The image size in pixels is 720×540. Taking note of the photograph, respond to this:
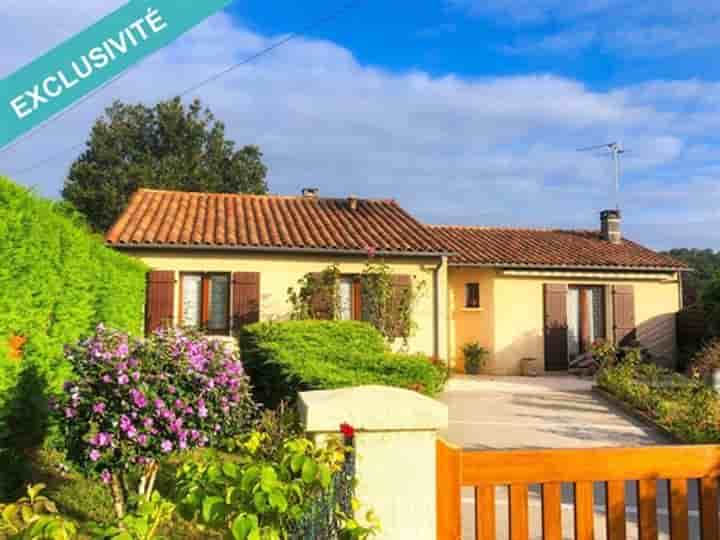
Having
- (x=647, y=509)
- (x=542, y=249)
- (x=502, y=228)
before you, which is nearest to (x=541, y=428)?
(x=647, y=509)

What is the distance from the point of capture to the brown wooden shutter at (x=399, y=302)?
43.0 feet

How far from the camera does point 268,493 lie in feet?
6.45

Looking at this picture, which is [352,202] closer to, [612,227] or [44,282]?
[612,227]

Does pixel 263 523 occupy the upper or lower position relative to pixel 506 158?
lower

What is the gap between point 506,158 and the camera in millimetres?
16188

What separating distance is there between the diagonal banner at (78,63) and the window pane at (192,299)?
6475 millimetres

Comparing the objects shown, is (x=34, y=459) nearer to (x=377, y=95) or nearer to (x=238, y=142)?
(x=377, y=95)

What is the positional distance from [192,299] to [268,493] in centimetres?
1155

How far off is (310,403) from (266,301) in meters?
10.8

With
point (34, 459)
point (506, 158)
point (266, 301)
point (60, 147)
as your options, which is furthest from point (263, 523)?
point (60, 147)

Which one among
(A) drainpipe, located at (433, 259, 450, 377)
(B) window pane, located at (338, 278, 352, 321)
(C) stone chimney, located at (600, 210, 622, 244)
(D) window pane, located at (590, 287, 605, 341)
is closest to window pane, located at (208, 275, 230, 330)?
(B) window pane, located at (338, 278, 352, 321)

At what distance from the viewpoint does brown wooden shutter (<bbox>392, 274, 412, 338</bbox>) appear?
1309cm

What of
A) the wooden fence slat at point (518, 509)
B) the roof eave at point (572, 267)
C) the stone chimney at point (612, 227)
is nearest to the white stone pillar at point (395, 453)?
the wooden fence slat at point (518, 509)

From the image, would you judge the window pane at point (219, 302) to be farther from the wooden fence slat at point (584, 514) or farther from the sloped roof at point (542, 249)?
the wooden fence slat at point (584, 514)
